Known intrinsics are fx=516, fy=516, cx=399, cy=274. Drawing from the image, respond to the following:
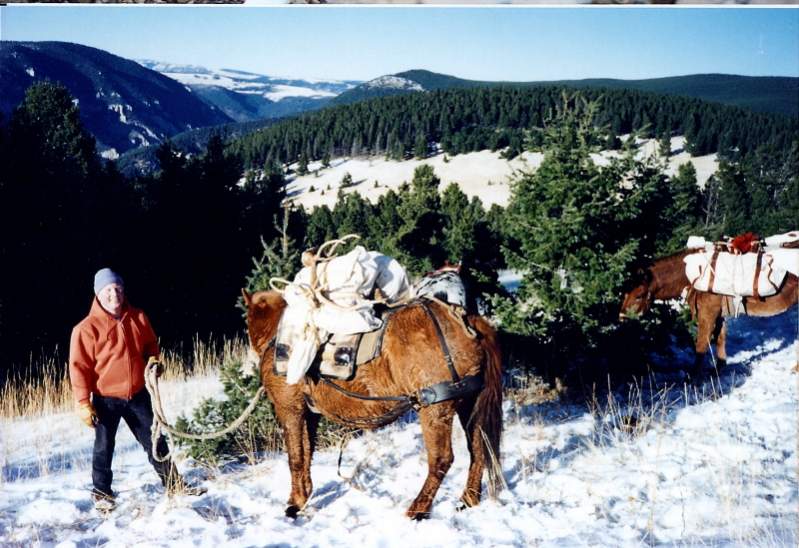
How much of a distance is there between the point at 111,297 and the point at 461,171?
4480 mm

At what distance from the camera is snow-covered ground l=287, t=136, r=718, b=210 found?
5383 millimetres

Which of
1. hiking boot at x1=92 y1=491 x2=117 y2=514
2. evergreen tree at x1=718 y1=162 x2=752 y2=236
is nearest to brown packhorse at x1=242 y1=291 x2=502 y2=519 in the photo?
hiking boot at x1=92 y1=491 x2=117 y2=514

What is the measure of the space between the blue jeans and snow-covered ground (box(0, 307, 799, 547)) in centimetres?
18

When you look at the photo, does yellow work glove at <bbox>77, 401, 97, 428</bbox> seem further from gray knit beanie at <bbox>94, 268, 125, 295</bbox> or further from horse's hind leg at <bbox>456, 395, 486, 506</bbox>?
horse's hind leg at <bbox>456, 395, 486, 506</bbox>

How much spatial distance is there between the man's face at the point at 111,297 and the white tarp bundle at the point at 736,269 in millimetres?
5583

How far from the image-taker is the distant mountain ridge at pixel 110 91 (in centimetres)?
442

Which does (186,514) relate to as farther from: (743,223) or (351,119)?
(743,223)

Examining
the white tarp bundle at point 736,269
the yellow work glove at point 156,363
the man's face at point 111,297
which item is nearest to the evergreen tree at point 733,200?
the white tarp bundle at point 736,269

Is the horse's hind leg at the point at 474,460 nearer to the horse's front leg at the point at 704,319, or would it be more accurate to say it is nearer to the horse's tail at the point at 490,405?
the horse's tail at the point at 490,405

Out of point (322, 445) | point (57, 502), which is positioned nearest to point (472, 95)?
point (322, 445)

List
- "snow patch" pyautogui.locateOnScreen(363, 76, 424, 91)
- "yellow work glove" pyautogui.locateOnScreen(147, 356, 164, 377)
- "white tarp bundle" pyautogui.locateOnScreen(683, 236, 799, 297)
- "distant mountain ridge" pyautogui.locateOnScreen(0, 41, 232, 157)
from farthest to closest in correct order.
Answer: "white tarp bundle" pyautogui.locateOnScreen(683, 236, 799, 297), "snow patch" pyautogui.locateOnScreen(363, 76, 424, 91), "distant mountain ridge" pyautogui.locateOnScreen(0, 41, 232, 157), "yellow work glove" pyautogui.locateOnScreen(147, 356, 164, 377)

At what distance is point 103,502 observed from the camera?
129 inches

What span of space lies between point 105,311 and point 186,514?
1.39 meters

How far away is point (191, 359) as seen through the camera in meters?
7.80
